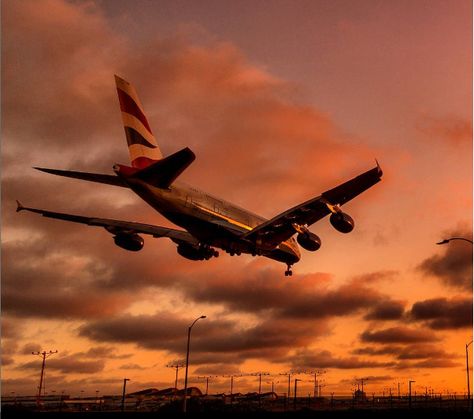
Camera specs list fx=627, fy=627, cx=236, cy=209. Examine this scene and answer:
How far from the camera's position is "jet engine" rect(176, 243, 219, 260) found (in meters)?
50.8

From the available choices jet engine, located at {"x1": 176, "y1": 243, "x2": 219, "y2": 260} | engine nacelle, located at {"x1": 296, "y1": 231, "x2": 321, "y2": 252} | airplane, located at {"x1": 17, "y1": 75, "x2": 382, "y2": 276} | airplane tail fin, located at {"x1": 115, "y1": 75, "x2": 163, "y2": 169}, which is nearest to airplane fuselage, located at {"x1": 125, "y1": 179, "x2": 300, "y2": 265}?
airplane, located at {"x1": 17, "y1": 75, "x2": 382, "y2": 276}

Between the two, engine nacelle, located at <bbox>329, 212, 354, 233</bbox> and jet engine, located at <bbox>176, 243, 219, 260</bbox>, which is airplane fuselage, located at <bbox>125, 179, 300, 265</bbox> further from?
engine nacelle, located at <bbox>329, 212, 354, 233</bbox>

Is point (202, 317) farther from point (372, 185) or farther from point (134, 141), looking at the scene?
point (372, 185)

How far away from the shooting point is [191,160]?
3797 cm

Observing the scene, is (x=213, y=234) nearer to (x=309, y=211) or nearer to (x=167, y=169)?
(x=309, y=211)

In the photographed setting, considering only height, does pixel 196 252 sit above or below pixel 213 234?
below

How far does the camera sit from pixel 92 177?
40.4 m

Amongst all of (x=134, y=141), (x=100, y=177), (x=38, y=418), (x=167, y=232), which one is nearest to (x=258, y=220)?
(x=167, y=232)

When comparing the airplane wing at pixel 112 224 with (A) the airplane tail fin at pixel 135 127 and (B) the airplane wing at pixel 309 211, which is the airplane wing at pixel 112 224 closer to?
(A) the airplane tail fin at pixel 135 127

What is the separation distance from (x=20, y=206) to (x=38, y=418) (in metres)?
22.5

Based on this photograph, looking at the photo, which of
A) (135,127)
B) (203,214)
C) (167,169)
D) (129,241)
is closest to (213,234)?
(203,214)

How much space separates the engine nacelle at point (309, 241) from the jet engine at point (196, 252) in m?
7.28

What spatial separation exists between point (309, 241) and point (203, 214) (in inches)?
345

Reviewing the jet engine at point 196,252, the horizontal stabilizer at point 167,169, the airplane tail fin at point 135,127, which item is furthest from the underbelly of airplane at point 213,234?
the airplane tail fin at point 135,127
